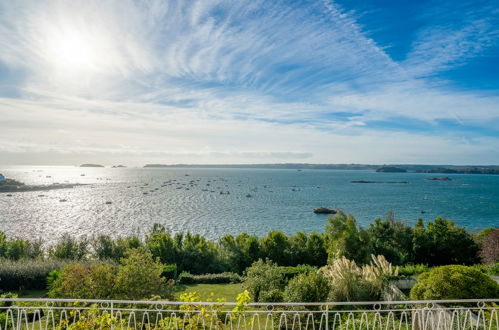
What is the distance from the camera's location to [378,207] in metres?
67.5

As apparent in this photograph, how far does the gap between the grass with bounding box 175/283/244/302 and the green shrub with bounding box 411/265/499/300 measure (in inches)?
331

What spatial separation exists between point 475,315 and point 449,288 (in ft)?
2.56

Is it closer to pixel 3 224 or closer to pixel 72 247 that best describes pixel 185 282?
pixel 72 247

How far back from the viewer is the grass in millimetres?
15070

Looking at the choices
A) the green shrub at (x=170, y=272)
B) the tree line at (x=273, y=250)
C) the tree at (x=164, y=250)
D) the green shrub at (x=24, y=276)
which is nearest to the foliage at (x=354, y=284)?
the green shrub at (x=170, y=272)

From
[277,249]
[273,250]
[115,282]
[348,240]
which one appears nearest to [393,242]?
[348,240]

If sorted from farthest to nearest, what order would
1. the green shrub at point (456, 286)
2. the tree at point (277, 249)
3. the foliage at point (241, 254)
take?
the foliage at point (241, 254)
the tree at point (277, 249)
the green shrub at point (456, 286)

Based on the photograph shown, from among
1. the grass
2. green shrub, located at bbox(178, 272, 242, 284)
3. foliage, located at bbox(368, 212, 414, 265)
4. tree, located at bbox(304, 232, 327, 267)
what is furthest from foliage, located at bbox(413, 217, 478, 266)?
the grass

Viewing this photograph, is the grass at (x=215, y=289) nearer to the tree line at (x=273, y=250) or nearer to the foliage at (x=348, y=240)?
the tree line at (x=273, y=250)

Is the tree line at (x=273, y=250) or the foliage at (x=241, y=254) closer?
the tree line at (x=273, y=250)

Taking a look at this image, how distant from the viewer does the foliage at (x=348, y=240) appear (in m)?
18.1

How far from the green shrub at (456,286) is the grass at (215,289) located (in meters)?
8.42

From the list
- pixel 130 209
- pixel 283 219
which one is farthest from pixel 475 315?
pixel 130 209

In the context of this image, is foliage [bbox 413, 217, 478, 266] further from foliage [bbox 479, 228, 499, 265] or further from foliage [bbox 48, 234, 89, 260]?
foliage [bbox 48, 234, 89, 260]
